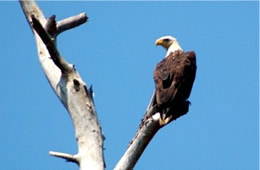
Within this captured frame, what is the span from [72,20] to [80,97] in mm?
1212

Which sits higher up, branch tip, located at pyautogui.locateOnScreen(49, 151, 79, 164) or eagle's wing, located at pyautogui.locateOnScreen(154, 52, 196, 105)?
eagle's wing, located at pyautogui.locateOnScreen(154, 52, 196, 105)

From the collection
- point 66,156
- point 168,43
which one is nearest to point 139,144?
point 66,156

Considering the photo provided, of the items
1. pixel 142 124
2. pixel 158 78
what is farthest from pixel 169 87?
pixel 142 124

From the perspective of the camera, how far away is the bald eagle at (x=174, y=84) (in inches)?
247

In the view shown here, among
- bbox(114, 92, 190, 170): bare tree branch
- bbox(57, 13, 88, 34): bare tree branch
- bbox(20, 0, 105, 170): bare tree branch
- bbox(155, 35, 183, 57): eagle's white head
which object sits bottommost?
bbox(114, 92, 190, 170): bare tree branch

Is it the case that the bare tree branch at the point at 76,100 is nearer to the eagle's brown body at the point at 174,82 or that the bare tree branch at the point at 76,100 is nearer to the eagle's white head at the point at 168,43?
the eagle's brown body at the point at 174,82

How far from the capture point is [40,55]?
6.78 metres

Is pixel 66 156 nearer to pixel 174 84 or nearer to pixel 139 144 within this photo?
pixel 139 144

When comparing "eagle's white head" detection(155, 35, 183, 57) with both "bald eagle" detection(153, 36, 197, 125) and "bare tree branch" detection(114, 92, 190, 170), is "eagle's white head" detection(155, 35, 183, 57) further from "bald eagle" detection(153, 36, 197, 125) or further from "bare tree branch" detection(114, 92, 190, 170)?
"bare tree branch" detection(114, 92, 190, 170)

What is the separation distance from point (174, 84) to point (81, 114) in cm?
126

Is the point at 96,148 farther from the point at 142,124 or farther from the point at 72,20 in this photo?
the point at 72,20

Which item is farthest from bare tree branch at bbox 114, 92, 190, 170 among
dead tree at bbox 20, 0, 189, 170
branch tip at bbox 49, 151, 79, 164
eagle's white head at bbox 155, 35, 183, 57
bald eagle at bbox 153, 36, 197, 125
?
eagle's white head at bbox 155, 35, 183, 57

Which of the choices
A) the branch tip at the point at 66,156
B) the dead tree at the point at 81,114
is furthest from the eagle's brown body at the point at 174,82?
the branch tip at the point at 66,156

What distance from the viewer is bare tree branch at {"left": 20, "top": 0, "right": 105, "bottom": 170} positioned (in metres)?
5.60
